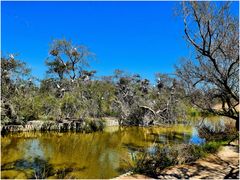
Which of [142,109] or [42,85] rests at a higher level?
[42,85]

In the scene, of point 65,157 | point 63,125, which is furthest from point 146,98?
point 65,157

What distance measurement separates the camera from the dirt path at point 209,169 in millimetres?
9602

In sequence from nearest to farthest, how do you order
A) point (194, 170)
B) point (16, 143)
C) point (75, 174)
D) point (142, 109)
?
point (194, 170) → point (75, 174) → point (16, 143) → point (142, 109)

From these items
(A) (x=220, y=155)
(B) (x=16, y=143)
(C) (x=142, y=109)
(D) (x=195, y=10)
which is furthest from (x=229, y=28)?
(C) (x=142, y=109)

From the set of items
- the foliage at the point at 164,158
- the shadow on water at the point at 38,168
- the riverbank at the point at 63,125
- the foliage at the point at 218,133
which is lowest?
the shadow on water at the point at 38,168

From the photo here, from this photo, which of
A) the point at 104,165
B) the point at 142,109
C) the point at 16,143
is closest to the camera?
the point at 104,165

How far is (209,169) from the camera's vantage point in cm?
1063

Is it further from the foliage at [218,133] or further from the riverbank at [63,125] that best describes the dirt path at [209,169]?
the riverbank at [63,125]

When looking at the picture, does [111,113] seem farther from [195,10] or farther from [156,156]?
[195,10]

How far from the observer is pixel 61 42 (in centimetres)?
3566

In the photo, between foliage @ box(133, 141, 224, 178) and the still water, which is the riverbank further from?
foliage @ box(133, 141, 224, 178)

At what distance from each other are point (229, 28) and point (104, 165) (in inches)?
304

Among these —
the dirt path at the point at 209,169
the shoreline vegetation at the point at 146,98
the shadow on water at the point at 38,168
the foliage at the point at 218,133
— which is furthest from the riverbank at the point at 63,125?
the dirt path at the point at 209,169

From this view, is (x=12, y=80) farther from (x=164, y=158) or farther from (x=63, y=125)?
(x=164, y=158)
